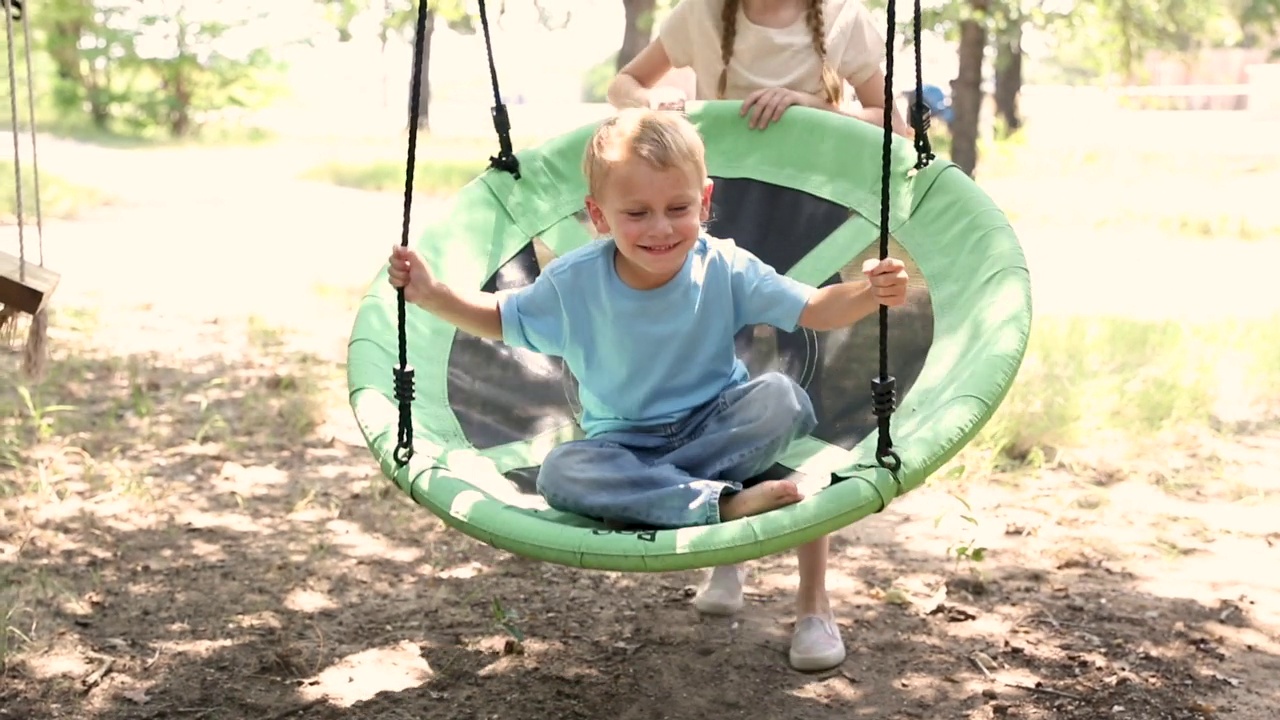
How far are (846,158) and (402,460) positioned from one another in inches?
48.9

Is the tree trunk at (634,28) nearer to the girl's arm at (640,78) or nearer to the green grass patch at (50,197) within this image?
the green grass patch at (50,197)

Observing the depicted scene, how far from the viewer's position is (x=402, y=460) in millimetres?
2152

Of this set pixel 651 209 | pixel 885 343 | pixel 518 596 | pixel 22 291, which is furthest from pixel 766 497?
pixel 22 291

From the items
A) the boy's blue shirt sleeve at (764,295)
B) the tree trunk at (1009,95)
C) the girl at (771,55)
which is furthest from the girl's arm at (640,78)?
the tree trunk at (1009,95)

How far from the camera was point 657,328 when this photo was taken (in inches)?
91.8

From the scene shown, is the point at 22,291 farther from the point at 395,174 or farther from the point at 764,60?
the point at 395,174

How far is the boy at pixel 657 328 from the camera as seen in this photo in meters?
2.17

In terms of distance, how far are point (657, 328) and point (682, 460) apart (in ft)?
0.76

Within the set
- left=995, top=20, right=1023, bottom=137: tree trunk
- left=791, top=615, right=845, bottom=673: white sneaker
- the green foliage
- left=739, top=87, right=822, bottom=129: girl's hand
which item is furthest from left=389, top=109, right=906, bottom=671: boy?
the green foliage

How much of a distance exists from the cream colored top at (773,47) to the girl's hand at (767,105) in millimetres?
71

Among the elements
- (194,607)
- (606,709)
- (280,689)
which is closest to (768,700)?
(606,709)

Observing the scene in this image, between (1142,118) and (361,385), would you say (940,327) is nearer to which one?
(361,385)

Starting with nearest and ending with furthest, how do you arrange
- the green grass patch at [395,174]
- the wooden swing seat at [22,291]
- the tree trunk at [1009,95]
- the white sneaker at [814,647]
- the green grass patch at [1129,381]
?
1. the wooden swing seat at [22,291]
2. the white sneaker at [814,647]
3. the green grass patch at [1129,381]
4. the green grass patch at [395,174]
5. the tree trunk at [1009,95]

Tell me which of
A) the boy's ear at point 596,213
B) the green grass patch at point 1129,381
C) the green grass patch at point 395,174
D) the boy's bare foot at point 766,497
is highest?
the boy's ear at point 596,213
